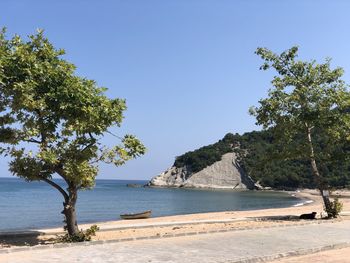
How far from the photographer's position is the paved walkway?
10320mm

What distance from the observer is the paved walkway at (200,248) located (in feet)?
33.9

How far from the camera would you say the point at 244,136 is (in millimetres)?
154125

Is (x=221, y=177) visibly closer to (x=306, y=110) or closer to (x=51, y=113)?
(x=306, y=110)

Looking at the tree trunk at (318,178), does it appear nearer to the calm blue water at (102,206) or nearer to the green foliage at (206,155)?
the calm blue water at (102,206)

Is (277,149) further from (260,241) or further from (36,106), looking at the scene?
(36,106)

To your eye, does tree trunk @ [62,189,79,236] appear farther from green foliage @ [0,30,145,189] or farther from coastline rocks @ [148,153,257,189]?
coastline rocks @ [148,153,257,189]

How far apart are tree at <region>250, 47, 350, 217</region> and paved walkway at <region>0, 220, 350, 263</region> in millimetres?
7326

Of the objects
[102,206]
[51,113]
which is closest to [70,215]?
[51,113]

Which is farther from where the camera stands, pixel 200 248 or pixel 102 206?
pixel 102 206

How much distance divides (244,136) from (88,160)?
142 metres

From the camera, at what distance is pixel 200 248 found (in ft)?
39.1

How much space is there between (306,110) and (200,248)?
1228cm

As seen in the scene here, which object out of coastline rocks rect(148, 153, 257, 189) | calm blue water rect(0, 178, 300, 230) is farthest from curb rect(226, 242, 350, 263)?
coastline rocks rect(148, 153, 257, 189)

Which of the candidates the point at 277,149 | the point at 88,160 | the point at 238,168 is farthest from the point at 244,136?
the point at 88,160
